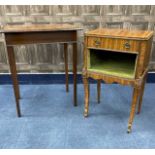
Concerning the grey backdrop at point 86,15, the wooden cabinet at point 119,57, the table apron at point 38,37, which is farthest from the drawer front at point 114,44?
the grey backdrop at point 86,15

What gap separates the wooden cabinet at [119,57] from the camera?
4.31ft

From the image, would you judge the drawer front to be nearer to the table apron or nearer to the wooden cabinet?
the wooden cabinet

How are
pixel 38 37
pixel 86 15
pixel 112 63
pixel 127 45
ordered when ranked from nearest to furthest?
pixel 127 45, pixel 38 37, pixel 112 63, pixel 86 15

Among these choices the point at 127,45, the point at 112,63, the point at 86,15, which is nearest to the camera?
the point at 127,45

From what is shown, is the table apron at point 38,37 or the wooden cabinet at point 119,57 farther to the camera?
the table apron at point 38,37

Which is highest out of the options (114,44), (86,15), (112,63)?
(86,15)

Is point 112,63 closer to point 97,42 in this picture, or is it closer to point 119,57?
point 119,57

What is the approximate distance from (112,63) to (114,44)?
0.27 m

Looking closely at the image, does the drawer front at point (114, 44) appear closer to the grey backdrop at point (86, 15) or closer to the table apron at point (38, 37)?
the table apron at point (38, 37)

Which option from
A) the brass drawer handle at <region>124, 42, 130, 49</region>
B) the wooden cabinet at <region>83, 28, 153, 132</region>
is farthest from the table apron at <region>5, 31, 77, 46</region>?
the brass drawer handle at <region>124, 42, 130, 49</region>

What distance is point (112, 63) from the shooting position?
63.5 inches

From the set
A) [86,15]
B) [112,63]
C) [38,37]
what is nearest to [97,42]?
[112,63]

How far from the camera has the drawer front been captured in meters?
1.31

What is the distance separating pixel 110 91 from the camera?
2184 mm
